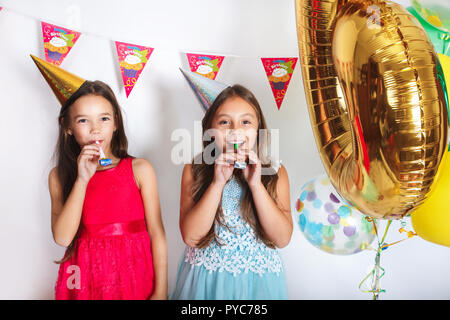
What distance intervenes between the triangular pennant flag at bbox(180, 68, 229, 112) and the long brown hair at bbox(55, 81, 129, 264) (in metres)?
0.26

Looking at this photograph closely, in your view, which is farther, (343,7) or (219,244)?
(219,244)

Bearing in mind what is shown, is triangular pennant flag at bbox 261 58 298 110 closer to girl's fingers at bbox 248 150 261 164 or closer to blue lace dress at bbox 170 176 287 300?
girl's fingers at bbox 248 150 261 164

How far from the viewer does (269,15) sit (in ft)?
4.21

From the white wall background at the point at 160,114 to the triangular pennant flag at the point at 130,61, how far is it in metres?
0.03

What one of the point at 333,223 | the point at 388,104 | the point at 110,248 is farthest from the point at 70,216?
the point at 388,104

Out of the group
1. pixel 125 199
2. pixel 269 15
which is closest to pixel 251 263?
pixel 125 199

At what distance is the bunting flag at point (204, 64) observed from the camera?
4.08ft

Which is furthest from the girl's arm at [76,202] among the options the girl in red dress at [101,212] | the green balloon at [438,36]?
the green balloon at [438,36]

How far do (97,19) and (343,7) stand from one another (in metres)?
0.81

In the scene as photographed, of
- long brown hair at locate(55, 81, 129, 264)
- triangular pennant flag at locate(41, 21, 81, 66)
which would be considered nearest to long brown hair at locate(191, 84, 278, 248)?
long brown hair at locate(55, 81, 129, 264)

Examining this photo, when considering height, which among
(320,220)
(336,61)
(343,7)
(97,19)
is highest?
(97,19)

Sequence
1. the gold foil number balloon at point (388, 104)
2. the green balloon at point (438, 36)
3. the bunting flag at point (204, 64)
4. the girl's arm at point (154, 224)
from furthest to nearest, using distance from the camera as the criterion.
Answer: the bunting flag at point (204, 64), the girl's arm at point (154, 224), the green balloon at point (438, 36), the gold foil number balloon at point (388, 104)

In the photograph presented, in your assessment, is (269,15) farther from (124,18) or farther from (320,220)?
(320,220)

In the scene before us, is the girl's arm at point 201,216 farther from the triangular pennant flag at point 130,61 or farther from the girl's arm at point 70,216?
the triangular pennant flag at point 130,61
